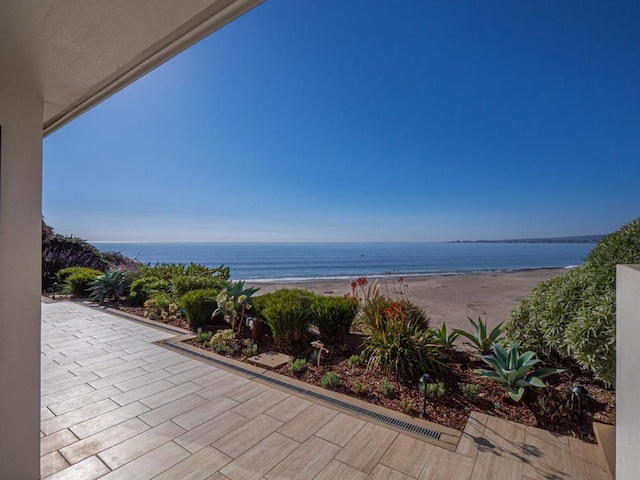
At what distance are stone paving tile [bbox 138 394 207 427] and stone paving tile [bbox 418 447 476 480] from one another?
189cm

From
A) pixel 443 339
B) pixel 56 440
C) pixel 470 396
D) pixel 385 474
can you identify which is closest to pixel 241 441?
pixel 385 474

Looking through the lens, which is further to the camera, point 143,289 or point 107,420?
point 143,289

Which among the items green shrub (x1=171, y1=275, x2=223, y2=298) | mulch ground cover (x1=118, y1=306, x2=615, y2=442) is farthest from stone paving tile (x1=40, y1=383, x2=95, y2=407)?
green shrub (x1=171, y1=275, x2=223, y2=298)

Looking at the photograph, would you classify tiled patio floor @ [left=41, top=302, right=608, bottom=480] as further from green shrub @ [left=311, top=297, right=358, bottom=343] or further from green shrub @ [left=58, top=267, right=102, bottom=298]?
green shrub @ [left=58, top=267, right=102, bottom=298]

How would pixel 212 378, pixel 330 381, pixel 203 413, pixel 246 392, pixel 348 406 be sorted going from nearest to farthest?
pixel 203 413
pixel 348 406
pixel 246 392
pixel 330 381
pixel 212 378

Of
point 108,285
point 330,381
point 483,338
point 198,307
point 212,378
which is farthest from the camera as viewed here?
point 108,285

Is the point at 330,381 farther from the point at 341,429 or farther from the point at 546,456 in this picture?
the point at 546,456

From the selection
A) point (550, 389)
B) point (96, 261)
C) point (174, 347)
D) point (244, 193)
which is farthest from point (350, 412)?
point (244, 193)

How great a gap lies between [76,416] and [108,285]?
18.2 ft

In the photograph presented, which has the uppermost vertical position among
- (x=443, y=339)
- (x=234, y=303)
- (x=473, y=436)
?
(x=234, y=303)

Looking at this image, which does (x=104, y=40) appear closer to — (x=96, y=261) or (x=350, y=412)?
(x=350, y=412)

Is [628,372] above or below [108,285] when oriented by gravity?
above

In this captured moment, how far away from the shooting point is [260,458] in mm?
1919

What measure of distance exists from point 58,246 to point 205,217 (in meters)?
35.5
